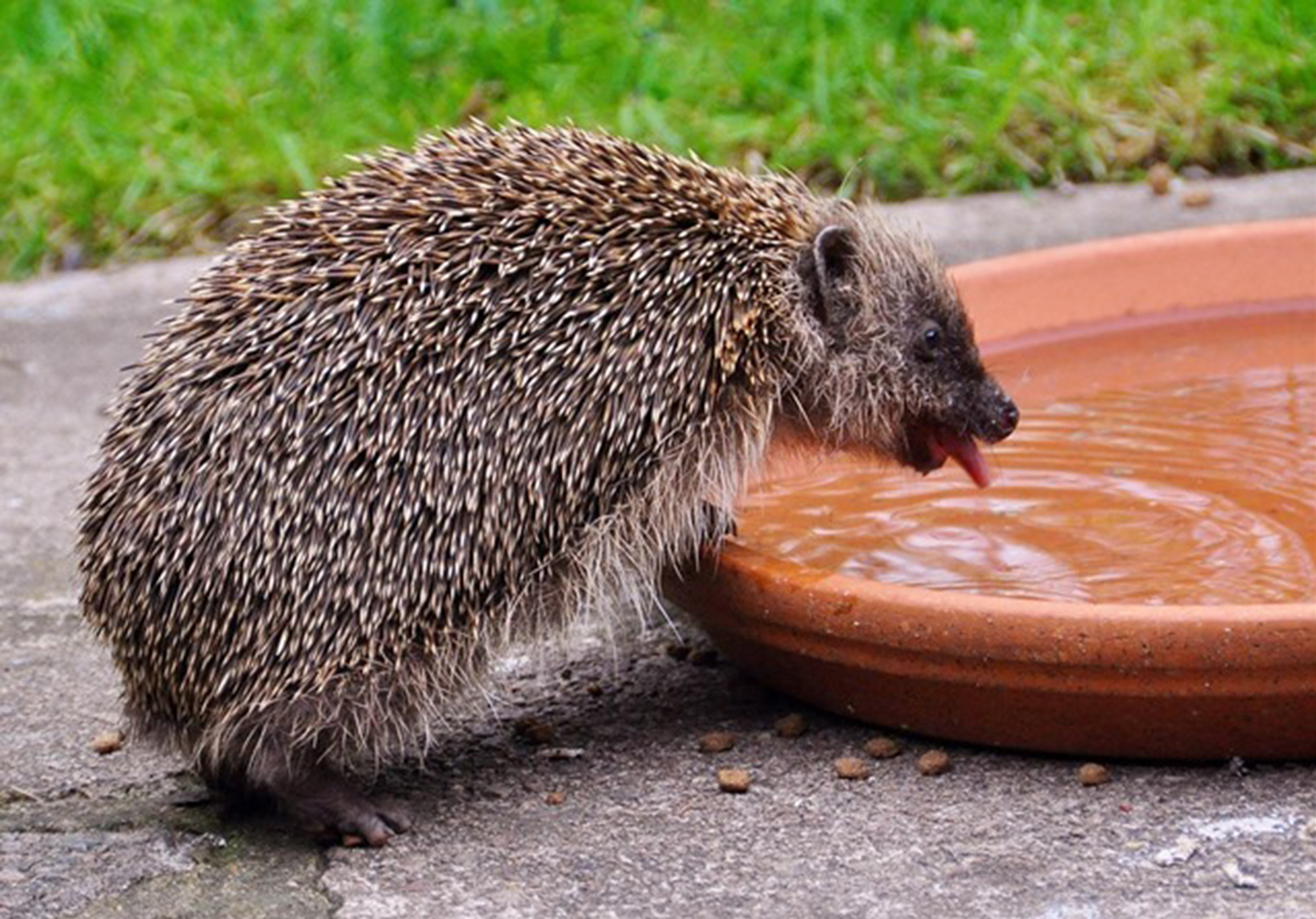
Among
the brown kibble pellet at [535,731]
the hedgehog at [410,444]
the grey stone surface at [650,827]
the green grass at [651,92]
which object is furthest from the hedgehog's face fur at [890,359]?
the green grass at [651,92]

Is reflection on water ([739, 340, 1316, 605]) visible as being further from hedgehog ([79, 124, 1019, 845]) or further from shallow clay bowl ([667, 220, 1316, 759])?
hedgehog ([79, 124, 1019, 845])

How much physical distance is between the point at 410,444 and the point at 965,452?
147 centimetres

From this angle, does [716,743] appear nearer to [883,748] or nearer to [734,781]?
[734,781]

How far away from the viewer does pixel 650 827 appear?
441cm

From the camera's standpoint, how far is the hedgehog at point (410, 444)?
4363 mm

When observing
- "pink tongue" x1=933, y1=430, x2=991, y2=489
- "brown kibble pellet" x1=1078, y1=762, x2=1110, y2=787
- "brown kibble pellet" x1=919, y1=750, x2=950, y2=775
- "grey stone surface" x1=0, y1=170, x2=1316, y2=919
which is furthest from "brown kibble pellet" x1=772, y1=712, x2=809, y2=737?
"pink tongue" x1=933, y1=430, x2=991, y2=489

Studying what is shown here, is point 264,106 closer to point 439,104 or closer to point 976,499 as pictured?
point 439,104

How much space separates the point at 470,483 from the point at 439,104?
440 centimetres

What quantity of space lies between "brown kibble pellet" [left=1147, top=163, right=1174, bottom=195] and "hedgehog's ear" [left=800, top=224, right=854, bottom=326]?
3.05 m

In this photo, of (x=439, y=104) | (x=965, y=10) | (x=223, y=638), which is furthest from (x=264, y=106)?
(x=223, y=638)

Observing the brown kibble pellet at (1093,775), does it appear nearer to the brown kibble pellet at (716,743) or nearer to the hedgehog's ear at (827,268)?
the brown kibble pellet at (716,743)

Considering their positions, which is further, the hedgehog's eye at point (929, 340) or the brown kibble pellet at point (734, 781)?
the hedgehog's eye at point (929, 340)

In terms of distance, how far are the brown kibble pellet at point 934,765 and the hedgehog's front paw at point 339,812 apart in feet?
3.41

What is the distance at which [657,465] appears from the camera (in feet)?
15.4
